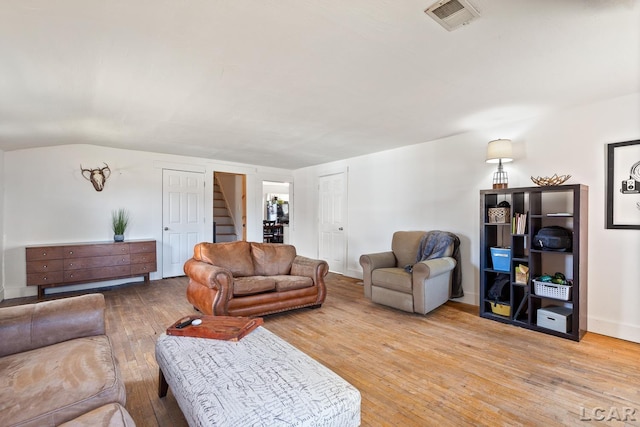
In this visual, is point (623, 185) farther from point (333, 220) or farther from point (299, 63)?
point (333, 220)

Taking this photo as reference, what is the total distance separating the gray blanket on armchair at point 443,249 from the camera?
3746mm

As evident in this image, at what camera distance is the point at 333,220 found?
5.98 metres

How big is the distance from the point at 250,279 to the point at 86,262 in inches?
107

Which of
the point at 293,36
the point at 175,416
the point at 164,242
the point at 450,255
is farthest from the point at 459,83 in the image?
the point at 164,242

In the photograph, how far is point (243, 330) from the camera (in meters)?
1.87

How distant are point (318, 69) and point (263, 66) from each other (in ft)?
1.32

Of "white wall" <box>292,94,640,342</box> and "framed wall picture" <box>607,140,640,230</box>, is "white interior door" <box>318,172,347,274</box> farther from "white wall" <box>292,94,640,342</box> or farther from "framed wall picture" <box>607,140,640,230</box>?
"framed wall picture" <box>607,140,640,230</box>

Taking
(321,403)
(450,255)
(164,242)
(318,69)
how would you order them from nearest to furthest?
1. (321,403)
2. (318,69)
3. (450,255)
4. (164,242)

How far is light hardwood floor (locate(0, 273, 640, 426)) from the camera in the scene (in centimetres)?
175

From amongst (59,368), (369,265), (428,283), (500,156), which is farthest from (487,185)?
(59,368)

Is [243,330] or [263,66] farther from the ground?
[263,66]

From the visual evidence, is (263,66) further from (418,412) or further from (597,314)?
(597,314)

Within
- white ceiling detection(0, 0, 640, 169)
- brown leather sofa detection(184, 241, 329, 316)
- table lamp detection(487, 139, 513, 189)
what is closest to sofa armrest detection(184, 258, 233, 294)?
brown leather sofa detection(184, 241, 329, 316)

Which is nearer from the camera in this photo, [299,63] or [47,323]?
[47,323]
